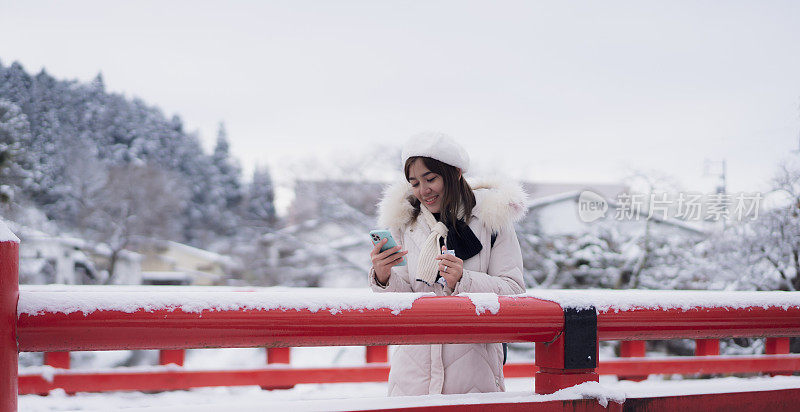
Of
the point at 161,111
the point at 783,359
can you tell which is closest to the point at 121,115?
the point at 161,111

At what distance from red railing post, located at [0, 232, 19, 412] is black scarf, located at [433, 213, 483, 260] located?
4.07 feet

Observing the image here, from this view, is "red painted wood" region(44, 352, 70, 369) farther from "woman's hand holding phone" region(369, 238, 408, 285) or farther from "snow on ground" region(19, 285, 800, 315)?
"snow on ground" region(19, 285, 800, 315)

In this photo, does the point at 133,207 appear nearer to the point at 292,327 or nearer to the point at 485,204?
the point at 485,204

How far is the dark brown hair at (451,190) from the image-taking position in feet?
6.81

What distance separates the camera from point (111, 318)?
113 centimetres

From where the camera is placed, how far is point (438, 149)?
82.8 inches

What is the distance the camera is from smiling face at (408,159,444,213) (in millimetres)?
2135

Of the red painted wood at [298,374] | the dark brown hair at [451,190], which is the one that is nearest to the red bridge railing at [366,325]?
the dark brown hair at [451,190]

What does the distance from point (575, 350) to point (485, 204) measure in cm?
69

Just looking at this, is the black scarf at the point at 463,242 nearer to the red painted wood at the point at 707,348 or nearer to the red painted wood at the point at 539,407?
the red painted wood at the point at 539,407

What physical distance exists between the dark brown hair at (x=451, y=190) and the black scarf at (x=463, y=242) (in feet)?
0.22

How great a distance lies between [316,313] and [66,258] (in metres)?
25.9

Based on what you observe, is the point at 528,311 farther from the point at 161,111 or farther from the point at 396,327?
the point at 161,111

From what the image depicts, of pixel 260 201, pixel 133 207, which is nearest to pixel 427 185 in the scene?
pixel 133 207
